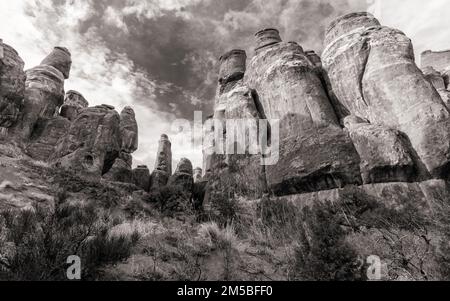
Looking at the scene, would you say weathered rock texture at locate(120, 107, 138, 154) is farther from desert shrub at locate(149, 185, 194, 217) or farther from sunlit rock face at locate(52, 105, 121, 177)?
desert shrub at locate(149, 185, 194, 217)

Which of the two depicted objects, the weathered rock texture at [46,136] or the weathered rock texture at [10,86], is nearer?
the weathered rock texture at [10,86]

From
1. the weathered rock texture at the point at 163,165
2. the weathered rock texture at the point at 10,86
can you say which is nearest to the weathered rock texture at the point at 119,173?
the weathered rock texture at the point at 163,165

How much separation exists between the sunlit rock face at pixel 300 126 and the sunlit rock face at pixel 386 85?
1.30 metres

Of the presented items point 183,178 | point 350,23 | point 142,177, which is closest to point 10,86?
point 142,177

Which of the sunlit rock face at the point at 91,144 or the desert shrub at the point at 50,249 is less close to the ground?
the sunlit rock face at the point at 91,144

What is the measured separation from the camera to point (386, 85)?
40.4ft

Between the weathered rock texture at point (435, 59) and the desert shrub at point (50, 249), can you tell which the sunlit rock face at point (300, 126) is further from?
the weathered rock texture at point (435, 59)

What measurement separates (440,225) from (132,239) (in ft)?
25.7

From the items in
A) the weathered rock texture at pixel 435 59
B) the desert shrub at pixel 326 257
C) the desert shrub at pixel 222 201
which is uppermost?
the weathered rock texture at pixel 435 59

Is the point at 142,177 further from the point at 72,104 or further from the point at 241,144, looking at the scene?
the point at 241,144

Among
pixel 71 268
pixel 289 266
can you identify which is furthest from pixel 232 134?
pixel 71 268

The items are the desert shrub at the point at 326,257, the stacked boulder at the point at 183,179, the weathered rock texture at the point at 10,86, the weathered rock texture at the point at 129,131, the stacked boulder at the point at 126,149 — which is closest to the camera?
the desert shrub at the point at 326,257

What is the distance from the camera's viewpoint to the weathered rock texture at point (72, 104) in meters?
30.6

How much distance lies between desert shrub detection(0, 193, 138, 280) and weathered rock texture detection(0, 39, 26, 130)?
59.3ft
